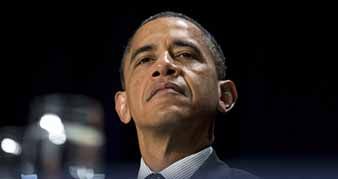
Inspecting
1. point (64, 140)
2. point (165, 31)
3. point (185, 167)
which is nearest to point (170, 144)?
point (185, 167)

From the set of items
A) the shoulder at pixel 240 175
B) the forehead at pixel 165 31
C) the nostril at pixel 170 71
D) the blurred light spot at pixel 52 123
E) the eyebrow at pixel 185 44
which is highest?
the forehead at pixel 165 31

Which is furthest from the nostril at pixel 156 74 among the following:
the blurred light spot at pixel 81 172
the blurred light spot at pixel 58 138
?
the blurred light spot at pixel 58 138

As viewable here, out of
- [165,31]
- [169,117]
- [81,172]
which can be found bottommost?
[81,172]

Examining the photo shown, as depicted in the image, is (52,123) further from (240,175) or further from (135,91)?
(240,175)

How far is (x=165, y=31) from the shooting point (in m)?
0.81

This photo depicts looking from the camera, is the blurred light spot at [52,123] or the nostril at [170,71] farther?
the blurred light spot at [52,123]

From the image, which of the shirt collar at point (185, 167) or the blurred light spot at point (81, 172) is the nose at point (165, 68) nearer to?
the shirt collar at point (185, 167)

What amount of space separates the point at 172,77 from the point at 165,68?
0.05 feet

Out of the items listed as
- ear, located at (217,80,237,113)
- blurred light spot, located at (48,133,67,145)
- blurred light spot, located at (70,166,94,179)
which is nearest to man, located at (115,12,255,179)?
ear, located at (217,80,237,113)

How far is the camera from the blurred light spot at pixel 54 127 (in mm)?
1201

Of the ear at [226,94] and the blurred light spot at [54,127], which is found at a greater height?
the ear at [226,94]

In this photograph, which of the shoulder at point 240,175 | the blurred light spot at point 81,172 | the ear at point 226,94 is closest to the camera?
the shoulder at point 240,175

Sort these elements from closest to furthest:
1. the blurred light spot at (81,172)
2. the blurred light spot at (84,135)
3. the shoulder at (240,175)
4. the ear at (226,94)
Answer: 1. the shoulder at (240,175)
2. the ear at (226,94)
3. the blurred light spot at (81,172)
4. the blurred light spot at (84,135)

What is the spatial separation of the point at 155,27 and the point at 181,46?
0.05 meters
